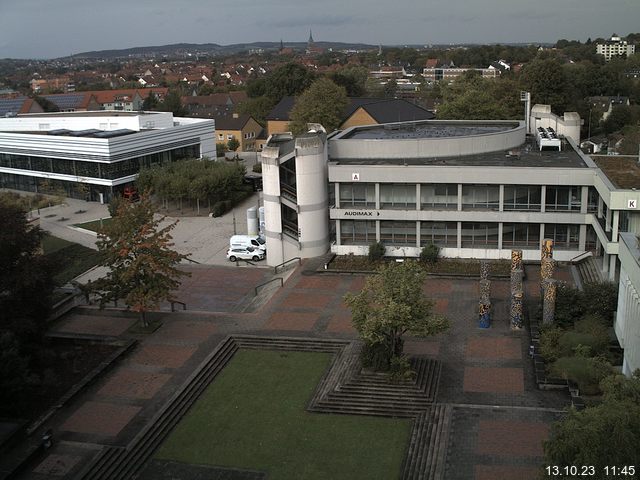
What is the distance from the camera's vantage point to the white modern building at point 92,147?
2488 inches

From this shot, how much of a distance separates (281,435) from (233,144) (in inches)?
2769

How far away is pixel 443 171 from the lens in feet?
130

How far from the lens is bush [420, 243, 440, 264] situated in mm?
39688

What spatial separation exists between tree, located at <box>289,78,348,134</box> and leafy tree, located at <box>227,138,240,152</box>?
14809 millimetres

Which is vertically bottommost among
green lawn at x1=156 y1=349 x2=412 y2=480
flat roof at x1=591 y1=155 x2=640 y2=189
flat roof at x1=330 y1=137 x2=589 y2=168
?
green lawn at x1=156 y1=349 x2=412 y2=480

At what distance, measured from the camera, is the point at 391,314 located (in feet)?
81.8

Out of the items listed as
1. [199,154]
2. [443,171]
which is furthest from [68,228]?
[443,171]

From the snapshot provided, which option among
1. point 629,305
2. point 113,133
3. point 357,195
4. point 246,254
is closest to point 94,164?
point 113,133

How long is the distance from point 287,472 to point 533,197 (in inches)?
950

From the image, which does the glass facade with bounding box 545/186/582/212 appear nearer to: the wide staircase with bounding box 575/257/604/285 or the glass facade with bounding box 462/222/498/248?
the wide staircase with bounding box 575/257/604/285

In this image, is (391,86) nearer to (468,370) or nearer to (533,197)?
(533,197)

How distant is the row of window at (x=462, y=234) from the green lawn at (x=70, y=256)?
54.2 feet

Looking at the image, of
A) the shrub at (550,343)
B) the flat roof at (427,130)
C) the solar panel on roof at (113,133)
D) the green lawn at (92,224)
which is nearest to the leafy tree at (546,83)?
the flat roof at (427,130)

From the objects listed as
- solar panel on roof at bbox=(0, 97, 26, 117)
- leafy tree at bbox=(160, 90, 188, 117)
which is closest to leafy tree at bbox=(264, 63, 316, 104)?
leafy tree at bbox=(160, 90, 188, 117)
